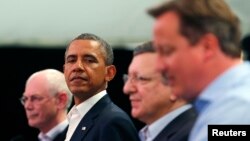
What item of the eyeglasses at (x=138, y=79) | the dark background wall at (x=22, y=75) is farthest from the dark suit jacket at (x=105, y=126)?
the dark background wall at (x=22, y=75)

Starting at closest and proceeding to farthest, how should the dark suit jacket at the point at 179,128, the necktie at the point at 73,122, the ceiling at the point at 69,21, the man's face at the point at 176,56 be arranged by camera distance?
the man's face at the point at 176,56 → the dark suit jacket at the point at 179,128 → the necktie at the point at 73,122 → the ceiling at the point at 69,21

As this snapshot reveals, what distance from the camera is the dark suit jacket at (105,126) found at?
101 inches

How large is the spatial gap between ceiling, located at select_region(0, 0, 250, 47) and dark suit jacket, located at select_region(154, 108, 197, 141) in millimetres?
2090

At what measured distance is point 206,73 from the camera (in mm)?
1226

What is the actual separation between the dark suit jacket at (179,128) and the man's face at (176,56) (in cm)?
84

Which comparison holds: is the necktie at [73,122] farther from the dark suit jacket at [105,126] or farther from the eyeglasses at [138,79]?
the eyeglasses at [138,79]

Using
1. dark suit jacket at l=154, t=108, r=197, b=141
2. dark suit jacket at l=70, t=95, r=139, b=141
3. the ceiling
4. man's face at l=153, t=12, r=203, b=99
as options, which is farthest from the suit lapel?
the ceiling

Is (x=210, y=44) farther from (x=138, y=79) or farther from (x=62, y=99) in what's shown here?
(x=62, y=99)

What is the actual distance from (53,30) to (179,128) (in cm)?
250

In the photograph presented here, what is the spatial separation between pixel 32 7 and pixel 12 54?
0.38 meters

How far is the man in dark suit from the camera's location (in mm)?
2578

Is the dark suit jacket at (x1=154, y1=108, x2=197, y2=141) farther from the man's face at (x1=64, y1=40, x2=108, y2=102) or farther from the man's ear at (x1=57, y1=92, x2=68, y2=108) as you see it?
the man's ear at (x1=57, y1=92, x2=68, y2=108)

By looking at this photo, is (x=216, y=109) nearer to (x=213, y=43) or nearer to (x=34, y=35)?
(x=213, y=43)

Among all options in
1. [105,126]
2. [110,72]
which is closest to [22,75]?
[110,72]
